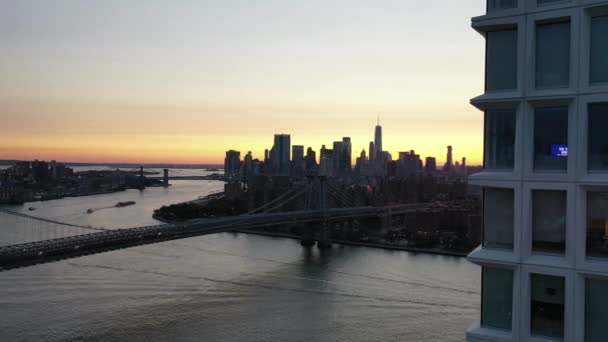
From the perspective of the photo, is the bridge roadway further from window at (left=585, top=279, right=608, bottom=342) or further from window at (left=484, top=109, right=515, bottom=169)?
window at (left=585, top=279, right=608, bottom=342)

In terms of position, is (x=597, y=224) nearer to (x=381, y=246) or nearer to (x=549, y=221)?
(x=549, y=221)

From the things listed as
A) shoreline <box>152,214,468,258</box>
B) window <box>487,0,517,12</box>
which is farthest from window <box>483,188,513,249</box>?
shoreline <box>152,214,468,258</box>

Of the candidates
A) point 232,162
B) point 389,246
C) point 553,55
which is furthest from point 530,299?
point 232,162

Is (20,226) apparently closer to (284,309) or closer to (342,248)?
(342,248)

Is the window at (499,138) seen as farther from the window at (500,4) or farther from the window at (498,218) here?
the window at (500,4)

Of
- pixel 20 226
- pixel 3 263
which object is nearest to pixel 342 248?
pixel 3 263
